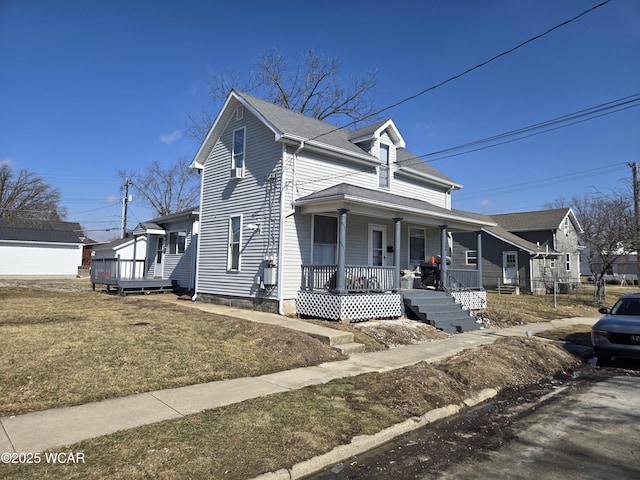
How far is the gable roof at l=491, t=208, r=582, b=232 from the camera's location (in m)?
31.8

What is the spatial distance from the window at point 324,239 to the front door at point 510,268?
20944mm

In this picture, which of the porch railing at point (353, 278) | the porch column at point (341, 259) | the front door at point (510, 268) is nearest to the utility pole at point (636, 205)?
the front door at point (510, 268)

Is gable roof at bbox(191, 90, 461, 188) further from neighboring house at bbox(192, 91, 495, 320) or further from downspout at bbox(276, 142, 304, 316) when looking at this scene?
downspout at bbox(276, 142, 304, 316)

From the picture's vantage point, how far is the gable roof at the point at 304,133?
1334 cm

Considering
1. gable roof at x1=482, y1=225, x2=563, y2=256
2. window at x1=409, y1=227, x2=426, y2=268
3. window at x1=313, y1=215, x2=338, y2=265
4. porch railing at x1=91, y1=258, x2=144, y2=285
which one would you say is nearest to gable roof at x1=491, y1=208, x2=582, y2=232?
gable roof at x1=482, y1=225, x2=563, y2=256

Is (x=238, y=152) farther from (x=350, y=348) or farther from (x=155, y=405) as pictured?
(x=155, y=405)

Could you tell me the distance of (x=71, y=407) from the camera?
16.5ft

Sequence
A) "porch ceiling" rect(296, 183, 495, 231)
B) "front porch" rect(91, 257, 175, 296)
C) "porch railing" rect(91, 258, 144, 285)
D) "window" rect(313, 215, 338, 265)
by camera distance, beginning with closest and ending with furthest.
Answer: "porch ceiling" rect(296, 183, 495, 231)
"window" rect(313, 215, 338, 265)
"front porch" rect(91, 257, 175, 296)
"porch railing" rect(91, 258, 144, 285)

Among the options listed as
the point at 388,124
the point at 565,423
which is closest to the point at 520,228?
the point at 388,124

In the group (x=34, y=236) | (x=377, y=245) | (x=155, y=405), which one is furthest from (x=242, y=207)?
(x=34, y=236)

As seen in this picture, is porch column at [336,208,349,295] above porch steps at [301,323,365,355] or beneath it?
above

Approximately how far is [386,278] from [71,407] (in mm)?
9761

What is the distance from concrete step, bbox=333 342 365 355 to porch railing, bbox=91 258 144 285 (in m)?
13.7

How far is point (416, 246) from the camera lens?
17.8 metres
